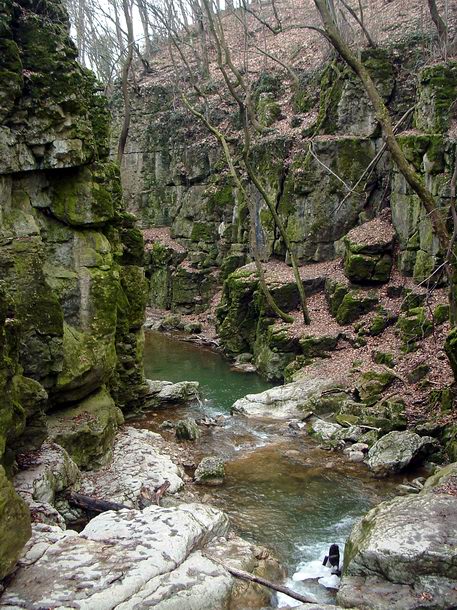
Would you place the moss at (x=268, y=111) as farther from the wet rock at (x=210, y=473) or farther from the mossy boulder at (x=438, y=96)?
the wet rock at (x=210, y=473)

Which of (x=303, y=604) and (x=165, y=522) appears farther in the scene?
(x=165, y=522)

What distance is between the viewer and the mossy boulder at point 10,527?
5.66m

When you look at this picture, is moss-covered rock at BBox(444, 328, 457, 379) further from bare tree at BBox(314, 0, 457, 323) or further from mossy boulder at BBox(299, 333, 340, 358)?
mossy boulder at BBox(299, 333, 340, 358)

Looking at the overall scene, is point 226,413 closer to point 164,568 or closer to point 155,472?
point 155,472

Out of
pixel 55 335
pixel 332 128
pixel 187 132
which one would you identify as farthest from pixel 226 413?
pixel 187 132

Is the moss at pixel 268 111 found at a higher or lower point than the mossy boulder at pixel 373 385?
higher

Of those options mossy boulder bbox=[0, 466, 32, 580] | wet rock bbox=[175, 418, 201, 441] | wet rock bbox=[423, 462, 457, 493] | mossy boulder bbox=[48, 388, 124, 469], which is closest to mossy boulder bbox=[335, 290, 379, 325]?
wet rock bbox=[175, 418, 201, 441]

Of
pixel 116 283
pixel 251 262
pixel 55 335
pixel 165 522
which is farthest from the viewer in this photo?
pixel 251 262

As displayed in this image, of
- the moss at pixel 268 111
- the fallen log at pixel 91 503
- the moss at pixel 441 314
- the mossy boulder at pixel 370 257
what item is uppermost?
the moss at pixel 268 111

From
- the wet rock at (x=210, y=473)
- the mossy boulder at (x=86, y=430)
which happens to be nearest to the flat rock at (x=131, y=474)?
the mossy boulder at (x=86, y=430)

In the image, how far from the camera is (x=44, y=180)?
1162 cm

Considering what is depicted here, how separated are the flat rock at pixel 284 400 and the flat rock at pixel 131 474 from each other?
4.43 meters

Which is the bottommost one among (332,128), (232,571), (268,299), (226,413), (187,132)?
(226,413)

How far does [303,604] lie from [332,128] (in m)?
22.3
